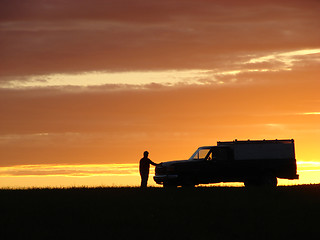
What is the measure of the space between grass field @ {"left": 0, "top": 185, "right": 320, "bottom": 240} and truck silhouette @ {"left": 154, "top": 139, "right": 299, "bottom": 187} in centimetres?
464

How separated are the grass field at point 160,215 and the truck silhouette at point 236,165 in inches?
183

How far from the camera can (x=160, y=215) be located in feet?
78.0

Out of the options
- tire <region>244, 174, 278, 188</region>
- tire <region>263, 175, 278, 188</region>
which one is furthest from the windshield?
tire <region>263, 175, 278, 188</region>

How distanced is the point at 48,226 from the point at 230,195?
9.50 meters

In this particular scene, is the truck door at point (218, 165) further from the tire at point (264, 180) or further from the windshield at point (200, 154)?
the tire at point (264, 180)

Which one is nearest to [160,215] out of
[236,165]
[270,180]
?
[236,165]

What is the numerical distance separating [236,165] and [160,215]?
13206 millimetres

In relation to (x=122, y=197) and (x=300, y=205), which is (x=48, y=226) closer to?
(x=122, y=197)

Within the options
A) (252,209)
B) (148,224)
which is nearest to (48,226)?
(148,224)

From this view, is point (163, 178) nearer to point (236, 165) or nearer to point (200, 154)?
point (200, 154)

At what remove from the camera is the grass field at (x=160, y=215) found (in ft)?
70.4

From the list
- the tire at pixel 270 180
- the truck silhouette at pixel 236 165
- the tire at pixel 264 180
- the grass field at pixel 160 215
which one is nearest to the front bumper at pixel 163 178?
the truck silhouette at pixel 236 165

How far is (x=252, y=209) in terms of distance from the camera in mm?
25391

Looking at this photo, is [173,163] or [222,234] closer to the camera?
[222,234]
